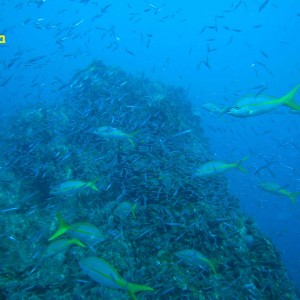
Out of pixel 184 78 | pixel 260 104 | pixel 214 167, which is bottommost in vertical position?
pixel 184 78

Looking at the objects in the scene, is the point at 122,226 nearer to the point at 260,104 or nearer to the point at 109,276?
the point at 109,276

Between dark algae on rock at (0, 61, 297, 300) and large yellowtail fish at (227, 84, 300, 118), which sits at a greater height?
large yellowtail fish at (227, 84, 300, 118)

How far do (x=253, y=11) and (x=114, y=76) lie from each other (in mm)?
184085

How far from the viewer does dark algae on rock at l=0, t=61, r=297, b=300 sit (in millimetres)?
4152

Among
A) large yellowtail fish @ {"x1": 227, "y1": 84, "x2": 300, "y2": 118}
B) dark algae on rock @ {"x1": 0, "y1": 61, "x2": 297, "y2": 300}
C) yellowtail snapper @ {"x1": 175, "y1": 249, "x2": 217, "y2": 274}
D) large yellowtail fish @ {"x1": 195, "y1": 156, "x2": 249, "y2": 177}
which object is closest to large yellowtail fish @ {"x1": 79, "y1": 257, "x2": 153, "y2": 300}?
dark algae on rock @ {"x1": 0, "y1": 61, "x2": 297, "y2": 300}

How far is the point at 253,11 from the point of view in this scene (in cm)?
16200

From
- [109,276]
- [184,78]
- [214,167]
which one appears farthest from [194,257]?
[184,78]

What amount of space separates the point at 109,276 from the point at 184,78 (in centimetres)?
6328

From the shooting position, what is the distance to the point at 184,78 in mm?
62750

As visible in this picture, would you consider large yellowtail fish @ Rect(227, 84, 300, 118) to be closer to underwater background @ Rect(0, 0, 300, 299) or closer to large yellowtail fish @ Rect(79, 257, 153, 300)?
underwater background @ Rect(0, 0, 300, 299)

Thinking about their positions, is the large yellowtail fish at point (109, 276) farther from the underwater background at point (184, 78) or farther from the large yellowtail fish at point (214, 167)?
the large yellowtail fish at point (214, 167)

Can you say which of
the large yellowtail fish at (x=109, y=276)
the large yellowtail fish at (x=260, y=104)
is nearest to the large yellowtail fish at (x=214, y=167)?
the large yellowtail fish at (x=260, y=104)

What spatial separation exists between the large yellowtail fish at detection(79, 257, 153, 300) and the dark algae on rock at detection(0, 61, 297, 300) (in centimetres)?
1

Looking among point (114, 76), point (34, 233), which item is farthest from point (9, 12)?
point (34, 233)
